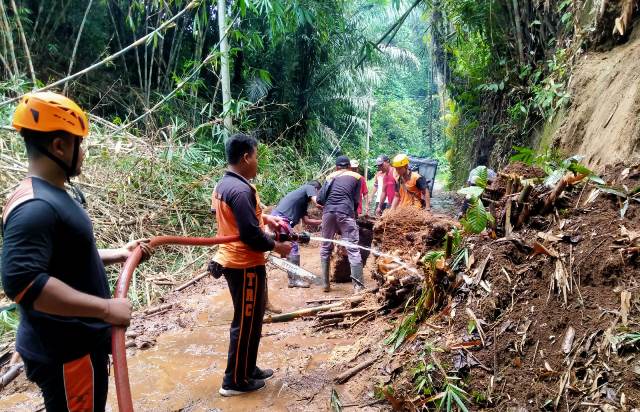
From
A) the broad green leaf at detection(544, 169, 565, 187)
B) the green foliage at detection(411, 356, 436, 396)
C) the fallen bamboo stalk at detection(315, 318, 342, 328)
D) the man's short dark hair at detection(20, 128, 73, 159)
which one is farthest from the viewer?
the fallen bamboo stalk at detection(315, 318, 342, 328)

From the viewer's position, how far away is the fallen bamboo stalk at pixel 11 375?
3648mm

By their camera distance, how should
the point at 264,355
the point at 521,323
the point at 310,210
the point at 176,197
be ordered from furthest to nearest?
the point at 310,210 < the point at 176,197 < the point at 264,355 < the point at 521,323

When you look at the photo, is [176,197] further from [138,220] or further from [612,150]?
[612,150]

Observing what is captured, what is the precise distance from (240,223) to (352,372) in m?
1.35

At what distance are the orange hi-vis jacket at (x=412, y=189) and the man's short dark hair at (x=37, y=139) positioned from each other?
18.8ft

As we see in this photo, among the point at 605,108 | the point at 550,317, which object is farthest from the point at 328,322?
the point at 605,108

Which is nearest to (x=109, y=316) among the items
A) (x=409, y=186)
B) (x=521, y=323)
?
(x=521, y=323)

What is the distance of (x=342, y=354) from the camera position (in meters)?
3.52

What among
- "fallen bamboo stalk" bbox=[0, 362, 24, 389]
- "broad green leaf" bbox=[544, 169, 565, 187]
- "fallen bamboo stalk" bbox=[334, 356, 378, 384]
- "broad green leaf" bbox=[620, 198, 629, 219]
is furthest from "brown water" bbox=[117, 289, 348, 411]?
"broad green leaf" bbox=[620, 198, 629, 219]

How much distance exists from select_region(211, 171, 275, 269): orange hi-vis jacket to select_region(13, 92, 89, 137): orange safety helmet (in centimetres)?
143

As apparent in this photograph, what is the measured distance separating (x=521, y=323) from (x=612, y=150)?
2.03 meters

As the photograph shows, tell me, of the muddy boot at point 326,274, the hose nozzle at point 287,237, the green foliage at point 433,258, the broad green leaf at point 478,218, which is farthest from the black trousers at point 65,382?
the muddy boot at point 326,274

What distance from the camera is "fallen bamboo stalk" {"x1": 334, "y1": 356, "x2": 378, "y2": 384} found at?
3102mm

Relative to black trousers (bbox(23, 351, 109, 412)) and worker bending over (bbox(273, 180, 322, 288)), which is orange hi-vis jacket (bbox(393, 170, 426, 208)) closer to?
worker bending over (bbox(273, 180, 322, 288))
